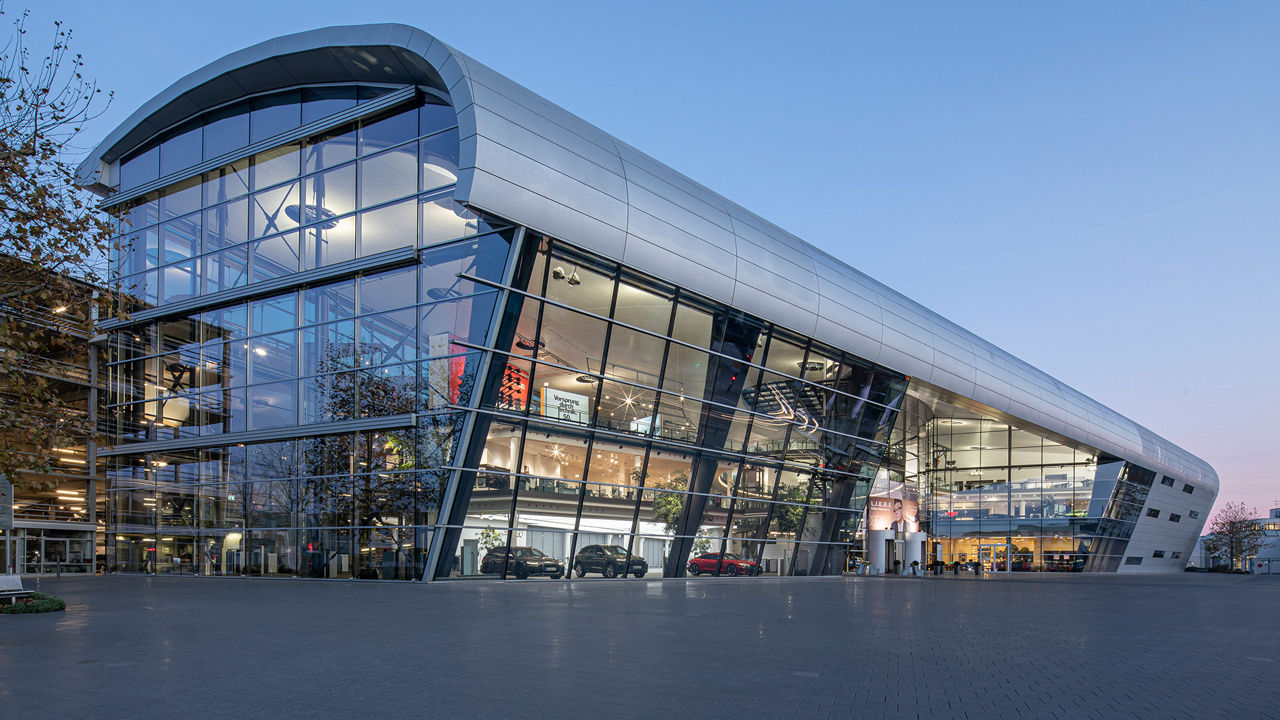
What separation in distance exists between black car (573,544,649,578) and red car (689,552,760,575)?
2487mm

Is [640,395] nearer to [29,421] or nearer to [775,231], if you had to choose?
[775,231]

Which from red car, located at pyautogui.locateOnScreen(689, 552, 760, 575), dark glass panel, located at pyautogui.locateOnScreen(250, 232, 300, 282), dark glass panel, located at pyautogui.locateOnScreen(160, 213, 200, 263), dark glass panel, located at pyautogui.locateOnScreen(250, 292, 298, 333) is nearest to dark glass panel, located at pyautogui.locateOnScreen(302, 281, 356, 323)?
dark glass panel, located at pyautogui.locateOnScreen(250, 292, 298, 333)

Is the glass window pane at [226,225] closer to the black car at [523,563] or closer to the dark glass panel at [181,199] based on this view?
the dark glass panel at [181,199]

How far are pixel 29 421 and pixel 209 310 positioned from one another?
16.6m

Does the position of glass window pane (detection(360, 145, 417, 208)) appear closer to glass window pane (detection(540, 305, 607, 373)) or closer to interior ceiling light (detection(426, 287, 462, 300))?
interior ceiling light (detection(426, 287, 462, 300))

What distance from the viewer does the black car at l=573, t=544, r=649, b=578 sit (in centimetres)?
2414

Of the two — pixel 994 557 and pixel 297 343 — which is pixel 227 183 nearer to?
pixel 297 343

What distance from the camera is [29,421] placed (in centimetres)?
1196

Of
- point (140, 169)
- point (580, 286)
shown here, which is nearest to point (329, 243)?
point (580, 286)

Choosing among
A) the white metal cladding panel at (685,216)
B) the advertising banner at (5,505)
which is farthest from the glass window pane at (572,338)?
the advertising banner at (5,505)

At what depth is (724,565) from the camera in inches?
1119

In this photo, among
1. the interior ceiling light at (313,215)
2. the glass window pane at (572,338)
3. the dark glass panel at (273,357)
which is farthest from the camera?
the dark glass panel at (273,357)

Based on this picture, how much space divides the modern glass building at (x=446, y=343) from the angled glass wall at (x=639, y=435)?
0.08 m

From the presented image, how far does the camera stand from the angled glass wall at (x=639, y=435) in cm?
2186
